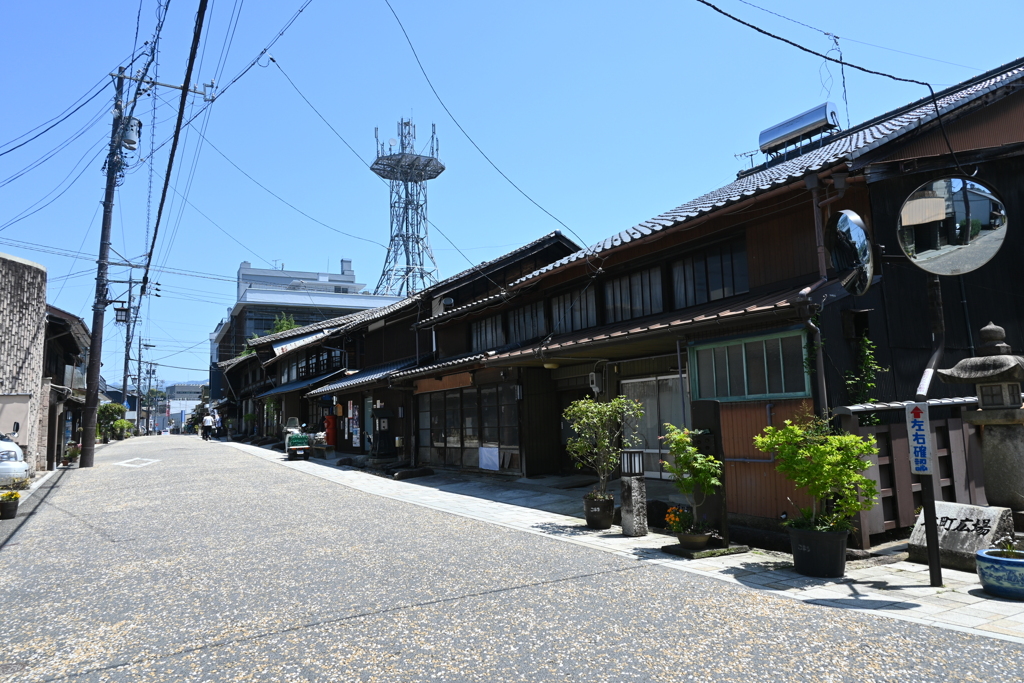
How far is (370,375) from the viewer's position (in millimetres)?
27609

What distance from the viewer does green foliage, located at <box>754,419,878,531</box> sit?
7551mm

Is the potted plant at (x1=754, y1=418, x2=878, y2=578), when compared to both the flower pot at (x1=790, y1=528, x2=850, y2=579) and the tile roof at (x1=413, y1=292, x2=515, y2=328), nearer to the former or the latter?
the flower pot at (x1=790, y1=528, x2=850, y2=579)

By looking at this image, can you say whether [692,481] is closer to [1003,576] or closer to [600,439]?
[600,439]

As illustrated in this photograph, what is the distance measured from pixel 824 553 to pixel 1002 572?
1.68 meters

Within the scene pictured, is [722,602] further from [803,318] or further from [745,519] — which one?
[803,318]

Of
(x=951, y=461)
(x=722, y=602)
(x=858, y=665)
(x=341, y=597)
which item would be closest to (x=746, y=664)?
(x=858, y=665)

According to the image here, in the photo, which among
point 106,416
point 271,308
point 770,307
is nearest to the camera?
point 770,307

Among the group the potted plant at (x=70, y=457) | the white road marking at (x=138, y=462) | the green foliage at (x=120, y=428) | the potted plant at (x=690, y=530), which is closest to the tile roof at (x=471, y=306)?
the potted plant at (x=690, y=530)

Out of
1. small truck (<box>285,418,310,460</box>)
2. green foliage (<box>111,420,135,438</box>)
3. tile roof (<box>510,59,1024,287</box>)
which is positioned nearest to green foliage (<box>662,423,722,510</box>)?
tile roof (<box>510,59,1024,287</box>)

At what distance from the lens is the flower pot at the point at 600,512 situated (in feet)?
36.1

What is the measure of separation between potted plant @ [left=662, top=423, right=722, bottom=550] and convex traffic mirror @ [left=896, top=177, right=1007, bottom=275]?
383cm

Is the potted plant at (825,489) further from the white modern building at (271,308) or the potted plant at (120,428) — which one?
the white modern building at (271,308)

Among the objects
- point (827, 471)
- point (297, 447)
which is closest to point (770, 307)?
point (827, 471)

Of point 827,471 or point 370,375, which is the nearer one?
point 827,471
